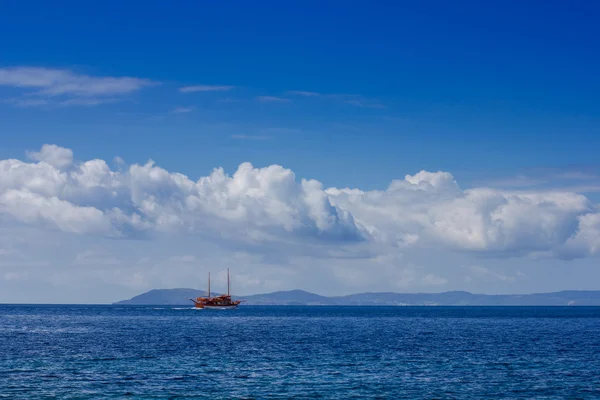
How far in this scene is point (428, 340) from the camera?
127438 mm

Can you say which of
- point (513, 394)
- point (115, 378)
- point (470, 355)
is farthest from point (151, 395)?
point (470, 355)

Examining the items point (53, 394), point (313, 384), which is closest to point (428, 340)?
point (313, 384)

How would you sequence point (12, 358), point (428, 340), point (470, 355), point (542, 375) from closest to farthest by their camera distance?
point (542, 375) → point (12, 358) → point (470, 355) → point (428, 340)

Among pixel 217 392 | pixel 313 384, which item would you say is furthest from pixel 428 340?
pixel 217 392

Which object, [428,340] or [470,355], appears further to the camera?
[428,340]

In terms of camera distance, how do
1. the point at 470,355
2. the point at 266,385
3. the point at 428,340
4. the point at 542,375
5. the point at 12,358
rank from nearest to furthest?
the point at 266,385
the point at 542,375
the point at 12,358
the point at 470,355
the point at 428,340

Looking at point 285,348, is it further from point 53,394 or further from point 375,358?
point 53,394

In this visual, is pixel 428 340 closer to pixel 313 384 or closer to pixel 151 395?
pixel 313 384

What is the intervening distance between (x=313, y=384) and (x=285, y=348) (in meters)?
38.6

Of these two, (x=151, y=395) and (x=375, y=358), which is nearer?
(x=151, y=395)

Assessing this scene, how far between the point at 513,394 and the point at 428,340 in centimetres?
6337

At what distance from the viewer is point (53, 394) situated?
205ft

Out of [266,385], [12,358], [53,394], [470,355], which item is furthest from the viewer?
[470,355]

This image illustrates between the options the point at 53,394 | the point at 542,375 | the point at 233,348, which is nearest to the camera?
the point at 53,394
